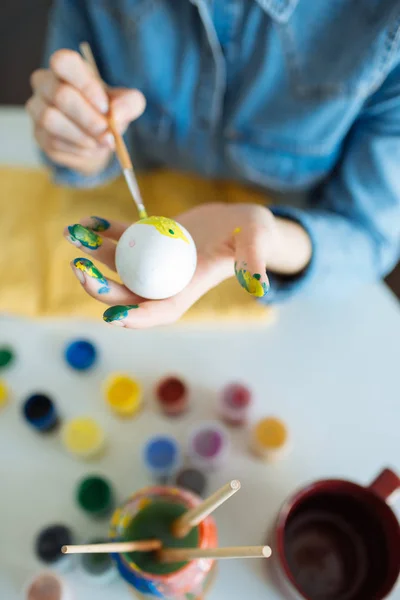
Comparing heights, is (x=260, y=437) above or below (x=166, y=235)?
below

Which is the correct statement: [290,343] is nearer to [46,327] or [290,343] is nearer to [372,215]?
[372,215]

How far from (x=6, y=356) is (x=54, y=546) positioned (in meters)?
0.21

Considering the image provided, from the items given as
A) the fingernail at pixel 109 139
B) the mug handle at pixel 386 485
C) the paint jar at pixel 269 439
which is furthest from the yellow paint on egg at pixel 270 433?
the fingernail at pixel 109 139

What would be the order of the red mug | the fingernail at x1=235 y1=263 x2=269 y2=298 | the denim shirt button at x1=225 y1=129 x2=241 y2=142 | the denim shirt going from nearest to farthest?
the fingernail at x1=235 y1=263 x2=269 y2=298
the red mug
the denim shirt
the denim shirt button at x1=225 y1=129 x2=241 y2=142

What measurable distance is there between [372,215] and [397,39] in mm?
183

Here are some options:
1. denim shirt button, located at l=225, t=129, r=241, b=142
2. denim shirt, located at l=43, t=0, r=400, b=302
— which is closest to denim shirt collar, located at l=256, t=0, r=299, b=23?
denim shirt, located at l=43, t=0, r=400, b=302

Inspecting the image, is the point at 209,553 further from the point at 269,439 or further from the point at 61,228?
the point at 61,228

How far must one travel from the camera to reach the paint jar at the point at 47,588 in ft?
1.51

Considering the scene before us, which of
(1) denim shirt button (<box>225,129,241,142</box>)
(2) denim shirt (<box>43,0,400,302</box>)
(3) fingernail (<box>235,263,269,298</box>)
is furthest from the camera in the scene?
(1) denim shirt button (<box>225,129,241,142</box>)

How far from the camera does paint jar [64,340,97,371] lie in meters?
0.58

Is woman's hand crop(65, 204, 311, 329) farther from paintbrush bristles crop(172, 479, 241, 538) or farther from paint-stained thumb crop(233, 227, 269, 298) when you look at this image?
paintbrush bristles crop(172, 479, 241, 538)

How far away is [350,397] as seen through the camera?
0.58m

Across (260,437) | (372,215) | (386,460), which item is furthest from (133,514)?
(372,215)

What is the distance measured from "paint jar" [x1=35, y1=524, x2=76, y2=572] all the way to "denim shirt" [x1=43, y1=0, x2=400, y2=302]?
30cm
